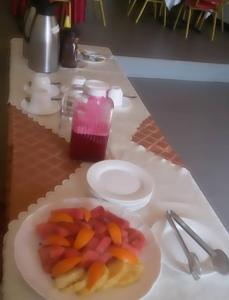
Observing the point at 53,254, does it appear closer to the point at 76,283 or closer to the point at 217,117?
the point at 76,283

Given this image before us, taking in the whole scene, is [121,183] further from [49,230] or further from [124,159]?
[49,230]

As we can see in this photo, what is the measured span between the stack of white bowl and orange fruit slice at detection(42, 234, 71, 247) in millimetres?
190

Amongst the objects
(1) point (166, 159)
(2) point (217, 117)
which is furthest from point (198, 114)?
(1) point (166, 159)

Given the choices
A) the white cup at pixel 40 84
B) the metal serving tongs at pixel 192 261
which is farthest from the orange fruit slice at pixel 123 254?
the white cup at pixel 40 84

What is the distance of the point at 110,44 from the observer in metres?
3.32

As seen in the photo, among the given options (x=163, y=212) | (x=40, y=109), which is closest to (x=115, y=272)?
(x=163, y=212)

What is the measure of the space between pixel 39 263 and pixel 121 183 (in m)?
0.29

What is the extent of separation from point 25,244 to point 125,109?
0.69 meters

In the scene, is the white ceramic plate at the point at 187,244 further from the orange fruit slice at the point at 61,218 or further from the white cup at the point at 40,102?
the white cup at the point at 40,102

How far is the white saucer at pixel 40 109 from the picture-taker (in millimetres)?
1144

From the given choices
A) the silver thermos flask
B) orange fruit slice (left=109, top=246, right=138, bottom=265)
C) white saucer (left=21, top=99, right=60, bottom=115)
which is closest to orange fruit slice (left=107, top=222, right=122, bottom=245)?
orange fruit slice (left=109, top=246, right=138, bottom=265)

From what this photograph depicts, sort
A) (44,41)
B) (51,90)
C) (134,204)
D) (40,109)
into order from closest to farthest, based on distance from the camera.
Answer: (134,204) → (40,109) → (51,90) → (44,41)

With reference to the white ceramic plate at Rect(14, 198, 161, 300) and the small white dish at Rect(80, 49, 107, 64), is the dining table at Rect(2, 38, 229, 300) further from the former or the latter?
the small white dish at Rect(80, 49, 107, 64)

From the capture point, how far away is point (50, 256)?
0.61 metres
